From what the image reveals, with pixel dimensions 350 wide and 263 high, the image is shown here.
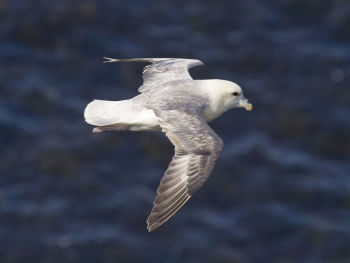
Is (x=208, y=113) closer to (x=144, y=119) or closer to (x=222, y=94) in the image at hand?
(x=222, y=94)

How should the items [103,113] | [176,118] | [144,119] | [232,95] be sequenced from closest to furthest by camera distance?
[176,118], [144,119], [103,113], [232,95]

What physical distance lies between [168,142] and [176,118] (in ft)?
21.1

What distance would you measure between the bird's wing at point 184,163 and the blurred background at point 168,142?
606 centimetres

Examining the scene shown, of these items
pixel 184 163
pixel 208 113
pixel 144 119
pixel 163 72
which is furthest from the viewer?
pixel 163 72

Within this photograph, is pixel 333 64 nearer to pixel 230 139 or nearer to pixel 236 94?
pixel 230 139

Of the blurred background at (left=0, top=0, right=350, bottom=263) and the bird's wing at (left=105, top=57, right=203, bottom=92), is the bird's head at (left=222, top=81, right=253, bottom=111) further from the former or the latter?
the blurred background at (left=0, top=0, right=350, bottom=263)

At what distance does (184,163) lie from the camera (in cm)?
683

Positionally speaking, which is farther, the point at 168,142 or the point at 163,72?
the point at 168,142

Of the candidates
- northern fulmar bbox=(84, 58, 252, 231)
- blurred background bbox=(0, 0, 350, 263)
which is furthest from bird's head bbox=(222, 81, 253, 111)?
blurred background bbox=(0, 0, 350, 263)

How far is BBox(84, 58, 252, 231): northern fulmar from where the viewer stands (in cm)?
672

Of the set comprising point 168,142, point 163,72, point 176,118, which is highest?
point 176,118

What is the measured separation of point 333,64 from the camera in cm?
1459

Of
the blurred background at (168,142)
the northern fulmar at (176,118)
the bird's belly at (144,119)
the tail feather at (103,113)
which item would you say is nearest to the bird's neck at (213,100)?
the northern fulmar at (176,118)

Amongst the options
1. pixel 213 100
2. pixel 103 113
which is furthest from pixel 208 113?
pixel 103 113
